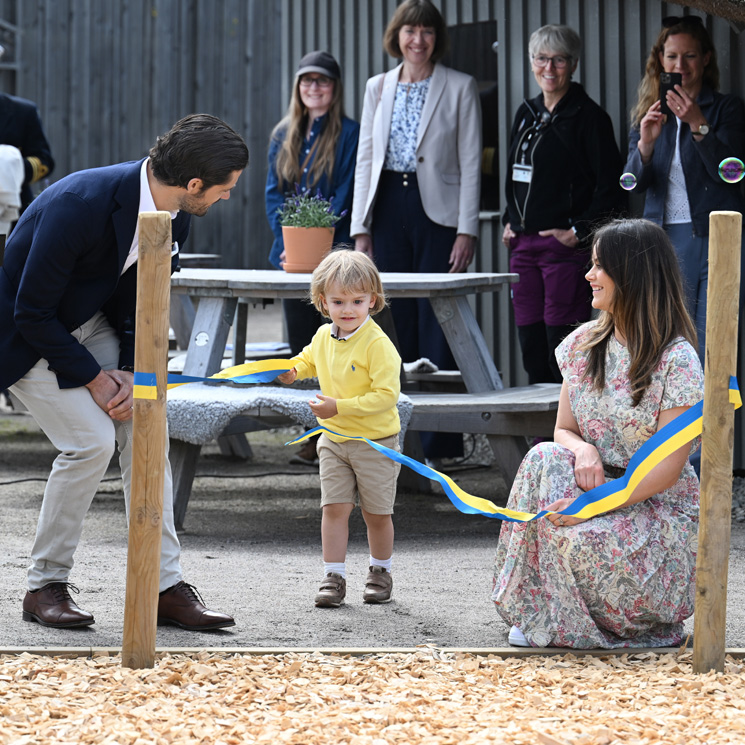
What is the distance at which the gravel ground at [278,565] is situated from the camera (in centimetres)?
371

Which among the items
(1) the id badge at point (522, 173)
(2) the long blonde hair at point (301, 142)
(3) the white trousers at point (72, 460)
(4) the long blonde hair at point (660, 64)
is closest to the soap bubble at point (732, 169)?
(4) the long blonde hair at point (660, 64)

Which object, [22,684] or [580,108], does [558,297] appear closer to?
[580,108]

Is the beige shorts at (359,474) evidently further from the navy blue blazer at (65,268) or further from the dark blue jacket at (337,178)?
the dark blue jacket at (337,178)

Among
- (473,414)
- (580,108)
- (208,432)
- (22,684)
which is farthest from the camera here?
(580,108)

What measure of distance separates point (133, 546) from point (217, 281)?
8.55 feet

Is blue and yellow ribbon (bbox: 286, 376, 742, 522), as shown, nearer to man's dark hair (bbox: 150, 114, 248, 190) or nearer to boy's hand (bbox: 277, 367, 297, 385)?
boy's hand (bbox: 277, 367, 297, 385)

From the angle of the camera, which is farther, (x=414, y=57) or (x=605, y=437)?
(x=414, y=57)

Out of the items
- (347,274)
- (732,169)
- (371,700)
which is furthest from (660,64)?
(371,700)

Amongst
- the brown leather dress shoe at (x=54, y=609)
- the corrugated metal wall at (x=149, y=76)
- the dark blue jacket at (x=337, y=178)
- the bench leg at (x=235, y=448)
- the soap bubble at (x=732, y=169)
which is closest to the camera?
the brown leather dress shoe at (x=54, y=609)

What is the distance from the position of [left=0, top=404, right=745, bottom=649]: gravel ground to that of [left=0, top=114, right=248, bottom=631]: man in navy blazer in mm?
179

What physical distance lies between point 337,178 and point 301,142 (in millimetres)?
290

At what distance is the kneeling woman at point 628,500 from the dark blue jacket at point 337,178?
10.8ft

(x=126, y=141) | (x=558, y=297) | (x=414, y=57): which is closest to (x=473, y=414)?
(x=558, y=297)

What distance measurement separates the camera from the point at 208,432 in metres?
5.17
